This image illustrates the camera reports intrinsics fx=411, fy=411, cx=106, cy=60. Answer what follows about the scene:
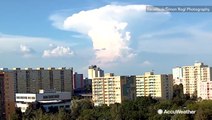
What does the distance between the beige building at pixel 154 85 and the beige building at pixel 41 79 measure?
20.1 feet

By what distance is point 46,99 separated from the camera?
1995cm

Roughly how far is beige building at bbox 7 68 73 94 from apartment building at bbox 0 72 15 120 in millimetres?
8143

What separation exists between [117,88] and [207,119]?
7.64 metres

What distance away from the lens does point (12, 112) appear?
14.2 metres

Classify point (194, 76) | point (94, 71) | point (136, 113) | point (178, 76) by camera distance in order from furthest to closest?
1. point (94, 71)
2. point (178, 76)
3. point (194, 76)
4. point (136, 113)

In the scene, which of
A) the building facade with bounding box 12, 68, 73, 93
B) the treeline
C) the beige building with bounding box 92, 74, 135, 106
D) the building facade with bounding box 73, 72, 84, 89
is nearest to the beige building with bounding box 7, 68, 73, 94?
the building facade with bounding box 12, 68, 73, 93

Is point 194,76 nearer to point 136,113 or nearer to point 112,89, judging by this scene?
point 112,89

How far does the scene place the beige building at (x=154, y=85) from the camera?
1908cm

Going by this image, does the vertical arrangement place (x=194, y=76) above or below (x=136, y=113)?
above

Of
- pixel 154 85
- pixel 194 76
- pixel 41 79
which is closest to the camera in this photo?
pixel 154 85

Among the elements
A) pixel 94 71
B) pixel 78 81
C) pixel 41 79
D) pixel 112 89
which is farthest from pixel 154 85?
pixel 78 81

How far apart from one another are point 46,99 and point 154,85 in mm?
5264

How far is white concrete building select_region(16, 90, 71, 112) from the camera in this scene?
61.9 feet

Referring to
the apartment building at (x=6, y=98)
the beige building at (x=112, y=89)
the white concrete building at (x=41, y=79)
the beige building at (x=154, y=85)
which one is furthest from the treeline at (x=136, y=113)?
the white concrete building at (x=41, y=79)
